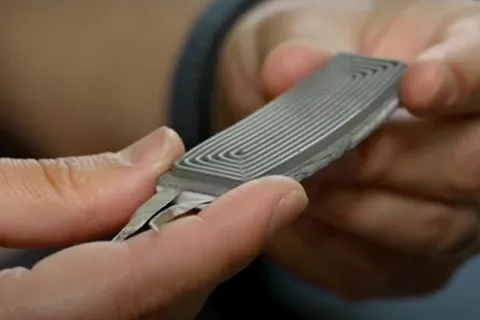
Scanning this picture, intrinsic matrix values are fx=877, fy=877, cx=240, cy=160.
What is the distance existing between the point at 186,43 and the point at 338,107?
7.3 inches

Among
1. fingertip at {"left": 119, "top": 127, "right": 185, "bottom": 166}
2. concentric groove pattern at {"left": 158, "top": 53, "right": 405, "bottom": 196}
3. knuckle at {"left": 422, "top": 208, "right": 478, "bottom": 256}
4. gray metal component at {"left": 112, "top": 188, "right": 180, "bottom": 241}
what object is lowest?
knuckle at {"left": 422, "top": 208, "right": 478, "bottom": 256}

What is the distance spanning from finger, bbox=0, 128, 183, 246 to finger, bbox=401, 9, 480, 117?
0.27 feet

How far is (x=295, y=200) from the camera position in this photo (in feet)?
0.71

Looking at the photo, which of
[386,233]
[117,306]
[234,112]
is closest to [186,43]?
[234,112]

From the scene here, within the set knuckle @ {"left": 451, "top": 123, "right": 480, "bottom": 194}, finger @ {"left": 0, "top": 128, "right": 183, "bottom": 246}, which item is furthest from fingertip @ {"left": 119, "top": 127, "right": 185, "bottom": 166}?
knuckle @ {"left": 451, "top": 123, "right": 480, "bottom": 194}

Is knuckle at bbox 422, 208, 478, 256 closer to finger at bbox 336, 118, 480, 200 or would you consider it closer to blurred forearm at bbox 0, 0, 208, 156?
finger at bbox 336, 118, 480, 200

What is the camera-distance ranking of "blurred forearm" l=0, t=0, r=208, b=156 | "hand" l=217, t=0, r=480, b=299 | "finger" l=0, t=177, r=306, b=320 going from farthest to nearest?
"blurred forearm" l=0, t=0, r=208, b=156
"hand" l=217, t=0, r=480, b=299
"finger" l=0, t=177, r=306, b=320

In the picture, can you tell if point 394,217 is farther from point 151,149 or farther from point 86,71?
point 86,71

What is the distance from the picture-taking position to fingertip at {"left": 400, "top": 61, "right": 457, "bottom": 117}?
282 millimetres

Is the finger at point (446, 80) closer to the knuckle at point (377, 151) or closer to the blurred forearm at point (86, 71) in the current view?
the knuckle at point (377, 151)

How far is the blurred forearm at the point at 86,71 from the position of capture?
499 mm

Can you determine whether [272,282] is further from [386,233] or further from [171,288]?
[171,288]

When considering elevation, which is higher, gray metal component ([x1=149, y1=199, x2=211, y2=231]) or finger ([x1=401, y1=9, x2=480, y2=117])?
finger ([x1=401, y1=9, x2=480, y2=117])

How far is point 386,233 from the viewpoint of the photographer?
347 mm
